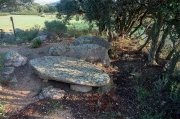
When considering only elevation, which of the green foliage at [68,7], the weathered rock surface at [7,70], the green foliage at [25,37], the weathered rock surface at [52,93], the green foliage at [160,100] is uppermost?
the green foliage at [68,7]

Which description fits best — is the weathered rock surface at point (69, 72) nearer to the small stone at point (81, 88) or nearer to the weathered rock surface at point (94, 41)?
the small stone at point (81, 88)

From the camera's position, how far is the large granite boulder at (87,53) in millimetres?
6000

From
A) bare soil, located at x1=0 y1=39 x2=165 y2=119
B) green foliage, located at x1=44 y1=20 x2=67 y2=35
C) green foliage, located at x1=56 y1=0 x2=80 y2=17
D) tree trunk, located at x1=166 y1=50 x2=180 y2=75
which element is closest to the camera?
bare soil, located at x1=0 y1=39 x2=165 y2=119

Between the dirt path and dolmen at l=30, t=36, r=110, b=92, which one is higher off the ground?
dolmen at l=30, t=36, r=110, b=92

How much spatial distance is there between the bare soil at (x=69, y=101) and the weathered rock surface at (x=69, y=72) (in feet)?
1.10

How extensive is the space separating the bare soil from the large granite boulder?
0.80 meters

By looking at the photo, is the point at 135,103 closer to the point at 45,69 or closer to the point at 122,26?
the point at 45,69

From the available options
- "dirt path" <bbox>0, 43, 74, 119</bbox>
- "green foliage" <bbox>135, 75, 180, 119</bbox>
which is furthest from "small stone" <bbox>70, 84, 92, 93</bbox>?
"green foliage" <bbox>135, 75, 180, 119</bbox>

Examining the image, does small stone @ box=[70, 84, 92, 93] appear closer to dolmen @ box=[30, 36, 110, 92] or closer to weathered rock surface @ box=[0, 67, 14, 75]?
dolmen @ box=[30, 36, 110, 92]

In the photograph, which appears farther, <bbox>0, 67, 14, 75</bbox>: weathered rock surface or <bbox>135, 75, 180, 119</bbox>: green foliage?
<bbox>0, 67, 14, 75</bbox>: weathered rock surface

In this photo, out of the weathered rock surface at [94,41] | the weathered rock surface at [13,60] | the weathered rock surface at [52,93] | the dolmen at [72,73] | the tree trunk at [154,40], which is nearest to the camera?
the weathered rock surface at [52,93]

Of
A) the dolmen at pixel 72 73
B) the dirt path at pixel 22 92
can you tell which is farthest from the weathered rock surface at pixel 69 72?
the dirt path at pixel 22 92

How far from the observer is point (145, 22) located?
9203mm

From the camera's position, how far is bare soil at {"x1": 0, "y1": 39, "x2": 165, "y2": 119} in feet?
13.1
